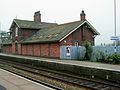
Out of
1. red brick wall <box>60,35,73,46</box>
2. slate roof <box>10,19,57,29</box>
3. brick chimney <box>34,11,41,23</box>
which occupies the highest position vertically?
brick chimney <box>34,11,41,23</box>

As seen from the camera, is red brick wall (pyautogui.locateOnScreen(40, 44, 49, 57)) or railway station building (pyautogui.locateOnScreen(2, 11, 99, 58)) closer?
railway station building (pyautogui.locateOnScreen(2, 11, 99, 58))

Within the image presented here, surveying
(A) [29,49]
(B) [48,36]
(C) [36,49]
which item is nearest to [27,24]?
(A) [29,49]

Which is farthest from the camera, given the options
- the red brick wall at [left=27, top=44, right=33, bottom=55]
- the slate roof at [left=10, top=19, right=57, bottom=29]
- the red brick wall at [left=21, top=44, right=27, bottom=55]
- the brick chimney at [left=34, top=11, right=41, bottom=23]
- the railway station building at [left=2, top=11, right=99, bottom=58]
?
the brick chimney at [left=34, top=11, right=41, bottom=23]

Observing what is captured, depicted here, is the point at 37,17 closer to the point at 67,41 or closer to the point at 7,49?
the point at 7,49

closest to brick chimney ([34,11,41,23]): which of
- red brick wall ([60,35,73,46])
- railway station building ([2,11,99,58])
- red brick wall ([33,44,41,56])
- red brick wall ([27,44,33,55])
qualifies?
railway station building ([2,11,99,58])

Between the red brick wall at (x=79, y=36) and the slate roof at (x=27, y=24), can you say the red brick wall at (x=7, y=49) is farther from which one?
the red brick wall at (x=79, y=36)

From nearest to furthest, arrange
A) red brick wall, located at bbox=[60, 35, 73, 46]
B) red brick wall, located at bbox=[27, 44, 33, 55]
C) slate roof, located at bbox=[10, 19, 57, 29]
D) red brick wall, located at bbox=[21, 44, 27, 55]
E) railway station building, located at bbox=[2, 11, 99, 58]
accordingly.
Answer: red brick wall, located at bbox=[60, 35, 73, 46] → railway station building, located at bbox=[2, 11, 99, 58] → red brick wall, located at bbox=[27, 44, 33, 55] → red brick wall, located at bbox=[21, 44, 27, 55] → slate roof, located at bbox=[10, 19, 57, 29]

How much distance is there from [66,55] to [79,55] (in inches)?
64.4

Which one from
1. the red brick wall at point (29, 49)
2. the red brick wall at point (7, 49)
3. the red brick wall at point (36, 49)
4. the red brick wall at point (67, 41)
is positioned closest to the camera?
the red brick wall at point (67, 41)

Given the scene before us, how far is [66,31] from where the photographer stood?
3506 centimetres

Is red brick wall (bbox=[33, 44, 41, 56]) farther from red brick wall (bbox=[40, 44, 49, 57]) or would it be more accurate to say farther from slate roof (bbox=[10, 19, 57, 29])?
slate roof (bbox=[10, 19, 57, 29])

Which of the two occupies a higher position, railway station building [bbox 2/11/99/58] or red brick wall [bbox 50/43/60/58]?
railway station building [bbox 2/11/99/58]

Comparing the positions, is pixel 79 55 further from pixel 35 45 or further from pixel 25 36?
pixel 25 36

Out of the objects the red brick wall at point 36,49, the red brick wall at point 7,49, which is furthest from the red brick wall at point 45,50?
the red brick wall at point 7,49
